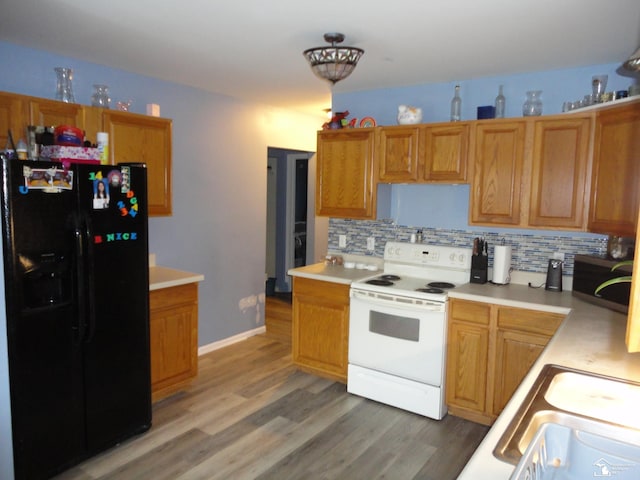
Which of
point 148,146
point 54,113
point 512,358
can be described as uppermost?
point 54,113

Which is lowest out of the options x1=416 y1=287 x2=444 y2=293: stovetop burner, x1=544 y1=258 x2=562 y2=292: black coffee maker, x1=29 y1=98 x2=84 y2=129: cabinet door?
x1=416 y1=287 x2=444 y2=293: stovetop burner

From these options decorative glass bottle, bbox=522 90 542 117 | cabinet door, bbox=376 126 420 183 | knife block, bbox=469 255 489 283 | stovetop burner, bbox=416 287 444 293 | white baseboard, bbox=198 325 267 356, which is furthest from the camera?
white baseboard, bbox=198 325 267 356

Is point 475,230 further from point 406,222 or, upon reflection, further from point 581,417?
point 581,417

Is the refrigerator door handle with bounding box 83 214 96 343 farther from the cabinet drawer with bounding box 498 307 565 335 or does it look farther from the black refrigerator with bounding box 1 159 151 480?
the cabinet drawer with bounding box 498 307 565 335

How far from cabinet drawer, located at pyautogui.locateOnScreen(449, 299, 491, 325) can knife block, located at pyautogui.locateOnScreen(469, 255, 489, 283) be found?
0.38m

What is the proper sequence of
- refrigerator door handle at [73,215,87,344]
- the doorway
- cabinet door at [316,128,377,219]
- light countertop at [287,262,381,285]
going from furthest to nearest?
the doorway < cabinet door at [316,128,377,219] < light countertop at [287,262,381,285] < refrigerator door handle at [73,215,87,344]

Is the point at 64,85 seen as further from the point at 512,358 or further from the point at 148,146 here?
the point at 512,358

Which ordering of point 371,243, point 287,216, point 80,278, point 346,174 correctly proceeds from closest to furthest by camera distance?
point 80,278 < point 346,174 < point 371,243 < point 287,216

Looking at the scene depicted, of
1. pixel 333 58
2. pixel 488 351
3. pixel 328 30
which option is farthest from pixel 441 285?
pixel 328 30

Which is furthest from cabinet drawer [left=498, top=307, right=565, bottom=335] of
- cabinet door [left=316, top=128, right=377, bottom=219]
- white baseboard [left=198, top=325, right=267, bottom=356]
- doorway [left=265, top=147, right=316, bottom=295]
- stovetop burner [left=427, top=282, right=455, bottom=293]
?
doorway [left=265, top=147, right=316, bottom=295]

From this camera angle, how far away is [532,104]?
3.18 metres

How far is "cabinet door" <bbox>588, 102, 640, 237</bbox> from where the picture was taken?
253 cm

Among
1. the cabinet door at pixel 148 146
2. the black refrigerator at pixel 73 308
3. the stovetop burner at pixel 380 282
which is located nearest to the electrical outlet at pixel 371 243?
the stovetop burner at pixel 380 282

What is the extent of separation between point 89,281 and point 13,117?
106cm
